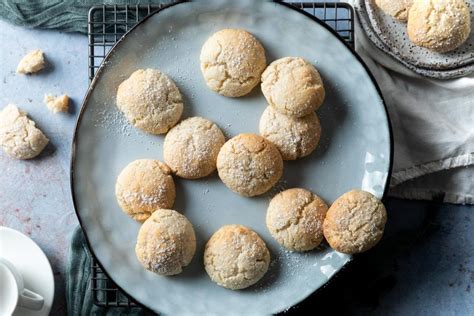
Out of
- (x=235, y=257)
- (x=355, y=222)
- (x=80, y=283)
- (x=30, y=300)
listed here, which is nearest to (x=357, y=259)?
(x=355, y=222)

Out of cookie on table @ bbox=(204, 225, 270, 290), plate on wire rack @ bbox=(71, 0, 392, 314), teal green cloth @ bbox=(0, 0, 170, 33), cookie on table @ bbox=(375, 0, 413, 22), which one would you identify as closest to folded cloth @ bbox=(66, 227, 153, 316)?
plate on wire rack @ bbox=(71, 0, 392, 314)

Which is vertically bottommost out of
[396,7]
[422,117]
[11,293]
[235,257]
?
[11,293]

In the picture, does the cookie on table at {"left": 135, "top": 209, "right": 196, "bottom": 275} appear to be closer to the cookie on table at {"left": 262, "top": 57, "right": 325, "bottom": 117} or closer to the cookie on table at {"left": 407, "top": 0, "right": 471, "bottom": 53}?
the cookie on table at {"left": 262, "top": 57, "right": 325, "bottom": 117}

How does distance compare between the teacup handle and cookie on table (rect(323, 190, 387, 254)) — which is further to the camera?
the teacup handle

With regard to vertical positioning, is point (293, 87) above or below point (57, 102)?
above

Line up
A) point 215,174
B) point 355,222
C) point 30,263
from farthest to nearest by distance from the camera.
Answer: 1. point 30,263
2. point 215,174
3. point 355,222

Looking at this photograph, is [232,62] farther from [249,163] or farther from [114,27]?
[114,27]
